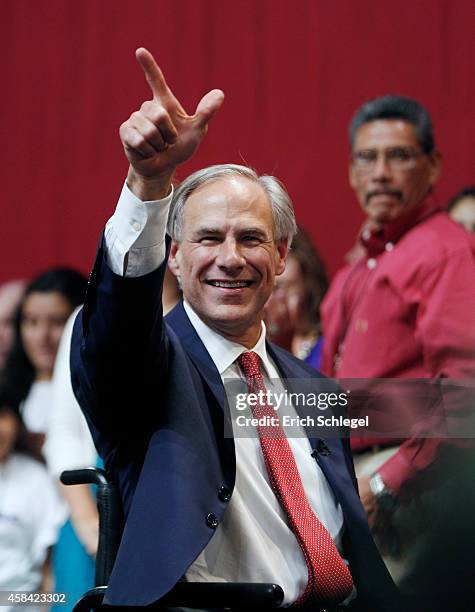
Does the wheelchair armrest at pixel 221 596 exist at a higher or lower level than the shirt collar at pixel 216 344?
lower

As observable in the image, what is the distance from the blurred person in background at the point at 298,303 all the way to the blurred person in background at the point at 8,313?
2.66 feet

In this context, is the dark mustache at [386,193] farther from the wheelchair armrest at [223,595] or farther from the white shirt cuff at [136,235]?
the wheelchair armrest at [223,595]

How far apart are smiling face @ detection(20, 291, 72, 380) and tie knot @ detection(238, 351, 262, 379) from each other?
4.49ft

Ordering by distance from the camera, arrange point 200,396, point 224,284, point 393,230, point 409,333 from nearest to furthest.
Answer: point 200,396, point 224,284, point 409,333, point 393,230

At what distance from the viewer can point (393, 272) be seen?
259 cm

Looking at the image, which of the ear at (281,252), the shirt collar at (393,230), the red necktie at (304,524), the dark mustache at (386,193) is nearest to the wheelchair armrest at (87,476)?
the red necktie at (304,524)

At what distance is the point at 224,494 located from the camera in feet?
5.26

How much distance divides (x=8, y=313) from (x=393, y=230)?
1282mm

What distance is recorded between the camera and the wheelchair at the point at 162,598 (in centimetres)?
140

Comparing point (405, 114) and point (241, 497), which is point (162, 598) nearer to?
point (241, 497)

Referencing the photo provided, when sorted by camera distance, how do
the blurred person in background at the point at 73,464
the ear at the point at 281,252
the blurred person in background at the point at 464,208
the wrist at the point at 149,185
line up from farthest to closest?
1. the blurred person in background at the point at 464,208
2. the blurred person in background at the point at 73,464
3. the ear at the point at 281,252
4. the wrist at the point at 149,185

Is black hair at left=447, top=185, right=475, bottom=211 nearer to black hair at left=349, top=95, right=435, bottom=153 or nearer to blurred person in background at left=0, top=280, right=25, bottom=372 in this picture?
black hair at left=349, top=95, right=435, bottom=153

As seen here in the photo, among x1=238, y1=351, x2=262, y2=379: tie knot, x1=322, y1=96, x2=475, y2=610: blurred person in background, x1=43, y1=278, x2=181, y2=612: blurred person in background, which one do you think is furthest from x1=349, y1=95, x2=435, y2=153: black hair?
x1=238, y1=351, x2=262, y2=379: tie knot

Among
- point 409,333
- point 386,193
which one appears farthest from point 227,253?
point 386,193
